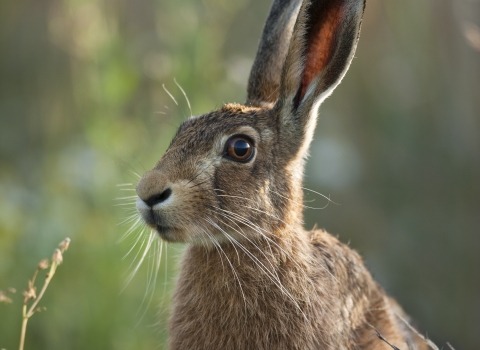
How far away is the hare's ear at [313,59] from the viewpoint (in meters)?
3.50

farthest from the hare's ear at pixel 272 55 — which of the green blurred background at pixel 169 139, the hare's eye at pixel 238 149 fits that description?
the green blurred background at pixel 169 139

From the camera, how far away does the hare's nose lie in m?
3.22

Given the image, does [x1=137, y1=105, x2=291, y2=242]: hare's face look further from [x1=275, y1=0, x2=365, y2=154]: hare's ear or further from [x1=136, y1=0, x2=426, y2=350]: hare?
[x1=275, y1=0, x2=365, y2=154]: hare's ear

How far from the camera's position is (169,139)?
5133mm

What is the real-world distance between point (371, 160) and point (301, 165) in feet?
10.3

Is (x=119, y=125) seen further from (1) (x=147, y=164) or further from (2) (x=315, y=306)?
(2) (x=315, y=306)

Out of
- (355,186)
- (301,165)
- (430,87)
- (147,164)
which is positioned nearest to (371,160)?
(355,186)

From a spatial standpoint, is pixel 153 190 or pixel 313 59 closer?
pixel 153 190

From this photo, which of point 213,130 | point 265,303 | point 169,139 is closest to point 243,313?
point 265,303

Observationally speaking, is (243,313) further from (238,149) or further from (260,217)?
(238,149)

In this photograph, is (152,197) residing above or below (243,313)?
above

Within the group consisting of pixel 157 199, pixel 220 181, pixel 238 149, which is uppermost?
pixel 238 149

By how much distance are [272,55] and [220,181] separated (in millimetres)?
1085

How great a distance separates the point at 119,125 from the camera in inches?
202
